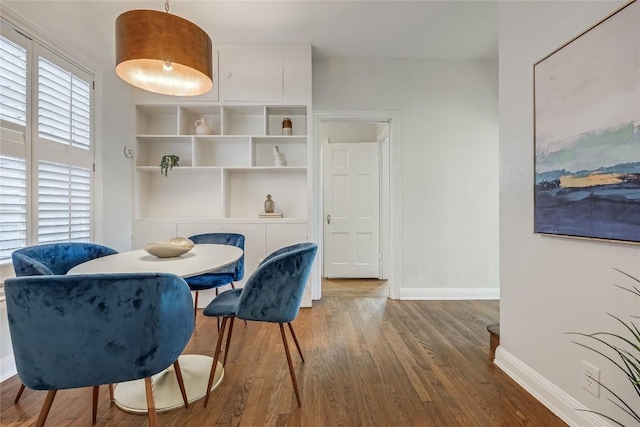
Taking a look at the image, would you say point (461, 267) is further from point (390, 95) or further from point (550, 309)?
point (390, 95)

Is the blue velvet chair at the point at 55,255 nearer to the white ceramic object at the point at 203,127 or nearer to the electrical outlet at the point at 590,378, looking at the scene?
the white ceramic object at the point at 203,127

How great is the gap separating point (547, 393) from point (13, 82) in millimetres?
3484

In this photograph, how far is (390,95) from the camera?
3.38 metres

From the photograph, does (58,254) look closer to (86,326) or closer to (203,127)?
(86,326)

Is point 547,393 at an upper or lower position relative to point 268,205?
lower

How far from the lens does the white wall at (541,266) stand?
127 centimetres

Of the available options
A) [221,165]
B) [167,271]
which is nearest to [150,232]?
[221,165]

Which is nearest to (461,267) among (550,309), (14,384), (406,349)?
(406,349)

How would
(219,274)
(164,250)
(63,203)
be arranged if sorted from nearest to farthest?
(164,250) → (63,203) → (219,274)

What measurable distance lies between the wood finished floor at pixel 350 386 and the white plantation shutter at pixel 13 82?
1.59m

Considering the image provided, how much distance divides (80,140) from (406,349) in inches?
116

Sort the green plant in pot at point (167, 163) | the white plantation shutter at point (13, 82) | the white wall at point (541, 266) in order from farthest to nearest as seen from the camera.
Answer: the green plant in pot at point (167, 163) → the white plantation shutter at point (13, 82) → the white wall at point (541, 266)

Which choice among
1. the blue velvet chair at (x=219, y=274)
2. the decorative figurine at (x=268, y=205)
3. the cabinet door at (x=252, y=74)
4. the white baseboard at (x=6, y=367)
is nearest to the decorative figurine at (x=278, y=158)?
the decorative figurine at (x=268, y=205)

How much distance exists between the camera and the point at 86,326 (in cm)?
97
